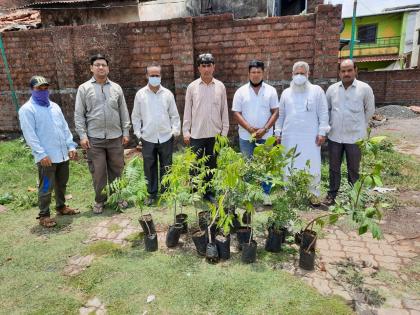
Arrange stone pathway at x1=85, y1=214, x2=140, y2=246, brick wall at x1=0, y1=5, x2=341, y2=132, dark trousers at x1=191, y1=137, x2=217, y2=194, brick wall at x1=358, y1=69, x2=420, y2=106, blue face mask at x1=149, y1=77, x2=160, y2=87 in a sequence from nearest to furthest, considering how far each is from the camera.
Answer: stone pathway at x1=85, y1=214, x2=140, y2=246 → blue face mask at x1=149, y1=77, x2=160, y2=87 → dark trousers at x1=191, y1=137, x2=217, y2=194 → brick wall at x1=0, y1=5, x2=341, y2=132 → brick wall at x1=358, y1=69, x2=420, y2=106

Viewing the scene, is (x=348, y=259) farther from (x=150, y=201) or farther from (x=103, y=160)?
(x=103, y=160)

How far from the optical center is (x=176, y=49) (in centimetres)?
644

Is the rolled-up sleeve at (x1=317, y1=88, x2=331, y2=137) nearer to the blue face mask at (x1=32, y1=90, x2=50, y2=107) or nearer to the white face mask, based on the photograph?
the white face mask

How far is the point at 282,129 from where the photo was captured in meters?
4.58

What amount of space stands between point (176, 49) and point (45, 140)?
3299mm

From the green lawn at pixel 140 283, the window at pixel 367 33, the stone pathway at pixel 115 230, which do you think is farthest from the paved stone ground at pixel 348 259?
the window at pixel 367 33

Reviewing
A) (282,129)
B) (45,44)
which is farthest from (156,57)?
(282,129)

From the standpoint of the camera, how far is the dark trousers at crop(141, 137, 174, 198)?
184 inches

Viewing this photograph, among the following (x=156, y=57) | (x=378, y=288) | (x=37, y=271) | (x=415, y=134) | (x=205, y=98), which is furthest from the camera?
(x=415, y=134)

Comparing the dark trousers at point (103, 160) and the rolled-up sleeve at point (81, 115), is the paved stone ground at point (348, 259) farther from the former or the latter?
the rolled-up sleeve at point (81, 115)

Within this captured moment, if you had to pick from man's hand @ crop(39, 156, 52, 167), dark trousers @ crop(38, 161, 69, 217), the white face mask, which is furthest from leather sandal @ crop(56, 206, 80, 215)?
the white face mask

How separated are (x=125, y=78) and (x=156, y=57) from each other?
31.9 inches

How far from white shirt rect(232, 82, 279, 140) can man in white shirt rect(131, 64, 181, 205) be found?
97cm

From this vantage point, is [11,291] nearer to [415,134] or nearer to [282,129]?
[282,129]
